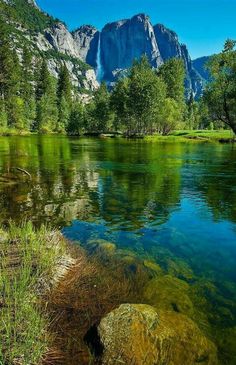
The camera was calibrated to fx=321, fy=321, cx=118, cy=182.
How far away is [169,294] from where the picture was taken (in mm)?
8820

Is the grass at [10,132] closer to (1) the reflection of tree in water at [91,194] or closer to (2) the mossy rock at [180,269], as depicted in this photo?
(1) the reflection of tree in water at [91,194]

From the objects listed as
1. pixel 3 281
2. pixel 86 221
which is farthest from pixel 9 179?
pixel 3 281

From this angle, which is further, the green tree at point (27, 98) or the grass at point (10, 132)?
the green tree at point (27, 98)

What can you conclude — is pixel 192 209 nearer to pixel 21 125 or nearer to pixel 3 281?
pixel 3 281

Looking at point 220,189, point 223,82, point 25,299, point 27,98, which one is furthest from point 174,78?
point 25,299

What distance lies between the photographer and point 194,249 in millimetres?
12461

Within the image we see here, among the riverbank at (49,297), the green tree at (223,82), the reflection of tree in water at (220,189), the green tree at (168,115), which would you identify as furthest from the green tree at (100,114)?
the riverbank at (49,297)

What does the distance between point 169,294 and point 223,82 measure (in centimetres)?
6327

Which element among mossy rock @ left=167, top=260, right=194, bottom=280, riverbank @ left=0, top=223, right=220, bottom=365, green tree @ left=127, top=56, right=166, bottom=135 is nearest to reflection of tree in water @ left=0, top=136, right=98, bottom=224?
mossy rock @ left=167, top=260, right=194, bottom=280

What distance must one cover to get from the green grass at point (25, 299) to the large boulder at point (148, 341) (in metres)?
1.23

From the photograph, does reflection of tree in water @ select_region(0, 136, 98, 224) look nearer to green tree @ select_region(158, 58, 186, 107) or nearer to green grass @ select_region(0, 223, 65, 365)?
green grass @ select_region(0, 223, 65, 365)

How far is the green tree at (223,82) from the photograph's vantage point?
63.1 m

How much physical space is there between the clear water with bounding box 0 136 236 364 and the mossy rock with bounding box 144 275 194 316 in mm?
338

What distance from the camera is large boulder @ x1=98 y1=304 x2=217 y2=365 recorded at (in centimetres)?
587
